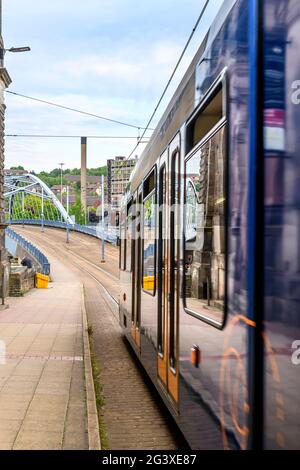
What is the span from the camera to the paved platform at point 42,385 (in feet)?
20.9

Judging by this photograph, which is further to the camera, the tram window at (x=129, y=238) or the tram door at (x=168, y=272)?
the tram window at (x=129, y=238)

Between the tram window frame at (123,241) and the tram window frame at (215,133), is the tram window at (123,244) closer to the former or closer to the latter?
the tram window frame at (123,241)

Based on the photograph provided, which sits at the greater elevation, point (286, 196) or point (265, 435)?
point (286, 196)

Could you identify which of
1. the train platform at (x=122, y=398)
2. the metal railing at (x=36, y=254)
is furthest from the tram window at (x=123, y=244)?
the metal railing at (x=36, y=254)

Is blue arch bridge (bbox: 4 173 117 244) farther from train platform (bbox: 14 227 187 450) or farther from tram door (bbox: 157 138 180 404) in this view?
tram door (bbox: 157 138 180 404)

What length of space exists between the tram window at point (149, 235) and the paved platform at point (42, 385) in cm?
173

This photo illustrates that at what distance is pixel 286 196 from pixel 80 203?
128995mm

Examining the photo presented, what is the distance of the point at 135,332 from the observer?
9.84 m

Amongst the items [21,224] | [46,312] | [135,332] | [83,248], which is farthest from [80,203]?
[135,332]

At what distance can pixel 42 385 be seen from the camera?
8.95 meters

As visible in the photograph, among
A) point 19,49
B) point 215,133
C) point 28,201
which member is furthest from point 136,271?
point 28,201

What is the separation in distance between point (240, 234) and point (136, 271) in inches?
246

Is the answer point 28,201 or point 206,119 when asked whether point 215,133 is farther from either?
point 28,201

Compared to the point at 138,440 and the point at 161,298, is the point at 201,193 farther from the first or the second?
the point at 138,440
